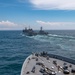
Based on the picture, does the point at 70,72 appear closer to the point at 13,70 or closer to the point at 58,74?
the point at 58,74

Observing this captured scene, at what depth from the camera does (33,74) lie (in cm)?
5844

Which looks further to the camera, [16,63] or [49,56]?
[16,63]

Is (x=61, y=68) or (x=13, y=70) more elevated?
(x=61, y=68)

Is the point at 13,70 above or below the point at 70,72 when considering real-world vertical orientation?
below

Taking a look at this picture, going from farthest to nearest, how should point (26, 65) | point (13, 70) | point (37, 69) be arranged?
point (13, 70) < point (26, 65) < point (37, 69)

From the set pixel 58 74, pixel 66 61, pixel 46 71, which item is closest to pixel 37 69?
pixel 46 71

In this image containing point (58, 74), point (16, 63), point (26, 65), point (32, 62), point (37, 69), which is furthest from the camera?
point (16, 63)

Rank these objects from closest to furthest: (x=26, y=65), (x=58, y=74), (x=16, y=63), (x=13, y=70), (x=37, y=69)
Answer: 1. (x=58, y=74)
2. (x=37, y=69)
3. (x=26, y=65)
4. (x=13, y=70)
5. (x=16, y=63)

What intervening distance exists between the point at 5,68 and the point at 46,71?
31.6m

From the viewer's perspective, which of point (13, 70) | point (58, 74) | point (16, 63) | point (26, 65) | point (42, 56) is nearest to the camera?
point (58, 74)

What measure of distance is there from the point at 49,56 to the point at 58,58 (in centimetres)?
583

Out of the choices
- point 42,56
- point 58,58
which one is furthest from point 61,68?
point 42,56

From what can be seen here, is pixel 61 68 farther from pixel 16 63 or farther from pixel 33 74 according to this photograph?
pixel 16 63

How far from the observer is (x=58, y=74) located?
57.6m
